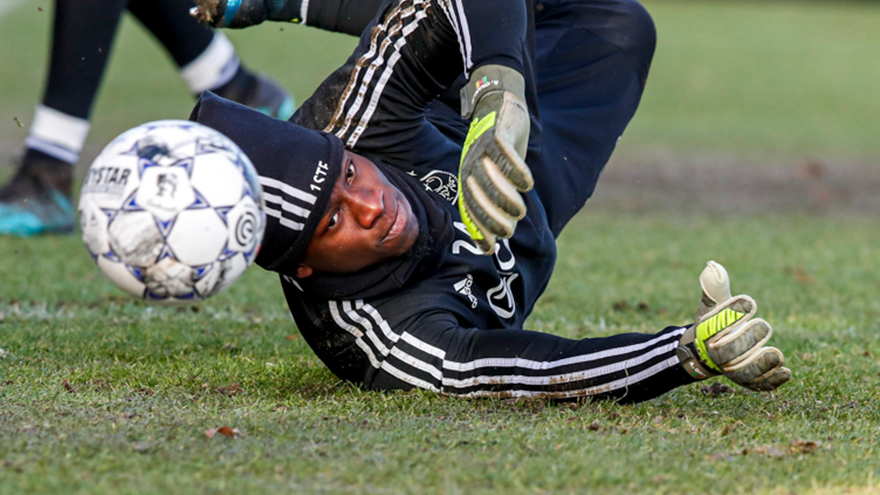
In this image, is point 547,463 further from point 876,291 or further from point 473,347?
point 876,291

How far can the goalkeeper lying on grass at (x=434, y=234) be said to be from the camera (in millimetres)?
2801

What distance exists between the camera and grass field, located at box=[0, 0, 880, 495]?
2363 mm

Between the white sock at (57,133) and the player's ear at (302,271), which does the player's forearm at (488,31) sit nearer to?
the player's ear at (302,271)

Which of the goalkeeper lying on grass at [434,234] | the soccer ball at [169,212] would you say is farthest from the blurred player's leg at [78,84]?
the soccer ball at [169,212]

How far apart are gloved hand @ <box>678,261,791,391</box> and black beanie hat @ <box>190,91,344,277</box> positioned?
113cm

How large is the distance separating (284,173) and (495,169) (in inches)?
26.1

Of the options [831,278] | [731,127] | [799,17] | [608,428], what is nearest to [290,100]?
[831,278]

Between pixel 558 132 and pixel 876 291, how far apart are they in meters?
2.39

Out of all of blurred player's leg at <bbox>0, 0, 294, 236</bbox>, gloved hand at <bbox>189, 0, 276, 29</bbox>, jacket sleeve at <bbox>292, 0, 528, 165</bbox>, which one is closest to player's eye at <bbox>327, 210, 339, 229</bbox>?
jacket sleeve at <bbox>292, 0, 528, 165</bbox>

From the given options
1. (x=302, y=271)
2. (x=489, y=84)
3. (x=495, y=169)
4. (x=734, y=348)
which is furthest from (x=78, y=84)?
(x=734, y=348)

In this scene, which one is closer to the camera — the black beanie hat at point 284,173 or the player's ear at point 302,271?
the black beanie hat at point 284,173

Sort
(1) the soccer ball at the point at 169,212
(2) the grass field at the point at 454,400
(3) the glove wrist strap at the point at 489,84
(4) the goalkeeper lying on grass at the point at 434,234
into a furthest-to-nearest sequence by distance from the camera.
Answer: (3) the glove wrist strap at the point at 489,84, (4) the goalkeeper lying on grass at the point at 434,234, (1) the soccer ball at the point at 169,212, (2) the grass field at the point at 454,400

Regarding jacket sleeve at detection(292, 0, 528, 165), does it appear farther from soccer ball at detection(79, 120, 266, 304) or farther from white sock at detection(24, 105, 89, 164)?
white sock at detection(24, 105, 89, 164)

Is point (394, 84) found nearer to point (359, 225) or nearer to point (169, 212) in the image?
point (359, 225)
